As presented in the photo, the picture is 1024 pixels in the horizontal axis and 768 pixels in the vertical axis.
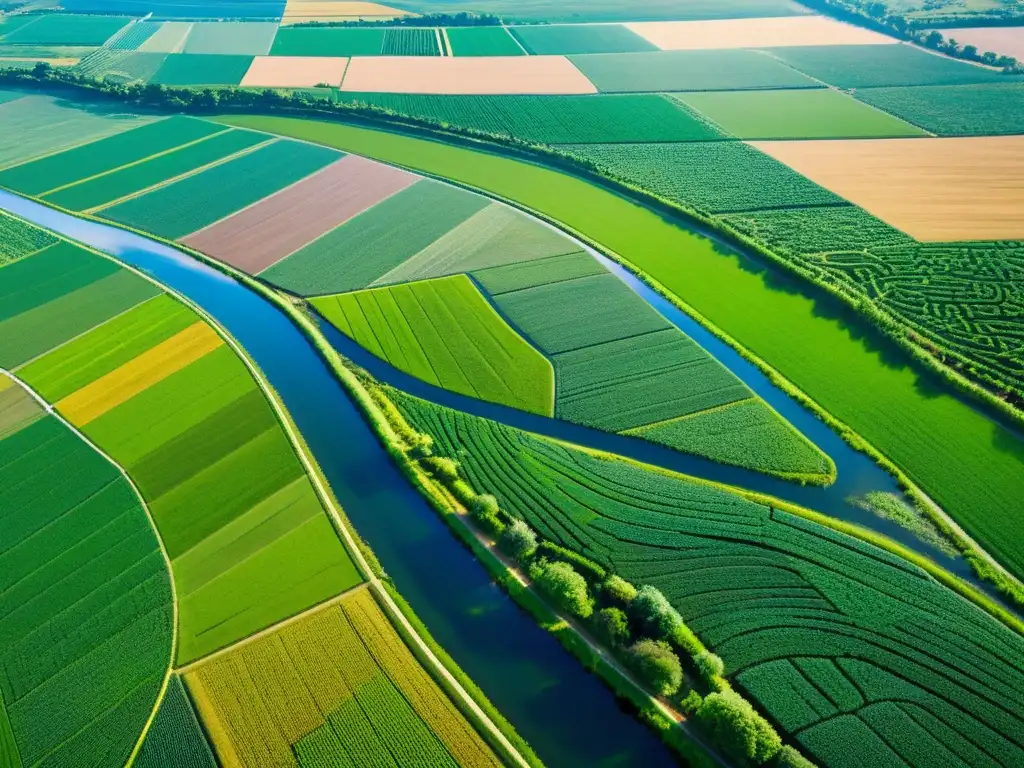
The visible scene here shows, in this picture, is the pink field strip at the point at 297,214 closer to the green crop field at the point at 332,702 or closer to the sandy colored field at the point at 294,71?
the sandy colored field at the point at 294,71

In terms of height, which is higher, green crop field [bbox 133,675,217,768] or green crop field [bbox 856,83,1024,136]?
green crop field [bbox 856,83,1024,136]

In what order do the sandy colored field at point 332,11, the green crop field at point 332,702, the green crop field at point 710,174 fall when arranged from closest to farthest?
the green crop field at point 332,702 → the green crop field at point 710,174 → the sandy colored field at point 332,11

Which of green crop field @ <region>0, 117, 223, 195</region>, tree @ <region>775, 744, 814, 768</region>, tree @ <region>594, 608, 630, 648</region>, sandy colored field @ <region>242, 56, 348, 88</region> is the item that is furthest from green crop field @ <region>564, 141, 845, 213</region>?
tree @ <region>775, 744, 814, 768</region>

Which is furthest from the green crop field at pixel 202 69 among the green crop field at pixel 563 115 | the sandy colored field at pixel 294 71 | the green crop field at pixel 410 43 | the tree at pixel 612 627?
the tree at pixel 612 627

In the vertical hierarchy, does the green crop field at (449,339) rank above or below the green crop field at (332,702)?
above

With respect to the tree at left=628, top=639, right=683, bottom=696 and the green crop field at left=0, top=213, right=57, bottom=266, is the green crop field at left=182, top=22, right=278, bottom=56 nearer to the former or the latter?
the green crop field at left=0, top=213, right=57, bottom=266

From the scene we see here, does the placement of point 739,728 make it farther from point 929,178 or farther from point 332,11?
point 332,11
